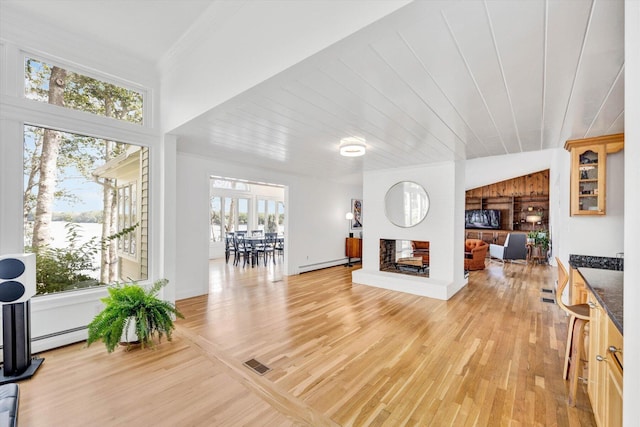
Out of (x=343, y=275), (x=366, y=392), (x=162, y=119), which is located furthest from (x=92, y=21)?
(x=343, y=275)

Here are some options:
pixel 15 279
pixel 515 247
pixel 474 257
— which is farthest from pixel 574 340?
pixel 515 247

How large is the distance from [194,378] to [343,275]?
4388 mm

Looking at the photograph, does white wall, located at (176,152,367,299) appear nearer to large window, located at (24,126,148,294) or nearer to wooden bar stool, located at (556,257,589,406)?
large window, located at (24,126,148,294)

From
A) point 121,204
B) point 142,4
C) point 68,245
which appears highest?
point 142,4

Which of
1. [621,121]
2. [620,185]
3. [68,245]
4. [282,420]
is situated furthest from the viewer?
[620,185]

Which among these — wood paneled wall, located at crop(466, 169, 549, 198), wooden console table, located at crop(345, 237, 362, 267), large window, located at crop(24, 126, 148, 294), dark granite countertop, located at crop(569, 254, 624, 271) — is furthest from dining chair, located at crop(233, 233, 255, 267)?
wood paneled wall, located at crop(466, 169, 549, 198)

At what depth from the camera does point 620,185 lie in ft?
10.4

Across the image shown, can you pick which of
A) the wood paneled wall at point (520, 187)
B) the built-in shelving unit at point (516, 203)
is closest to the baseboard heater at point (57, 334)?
the built-in shelving unit at point (516, 203)

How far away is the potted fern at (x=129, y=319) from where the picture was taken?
2518 millimetres

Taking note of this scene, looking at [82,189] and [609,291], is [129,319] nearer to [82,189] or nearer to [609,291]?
[82,189]

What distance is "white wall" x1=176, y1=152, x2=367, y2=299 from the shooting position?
15.0ft

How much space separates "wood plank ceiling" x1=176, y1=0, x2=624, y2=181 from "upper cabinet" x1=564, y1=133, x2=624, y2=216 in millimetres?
198

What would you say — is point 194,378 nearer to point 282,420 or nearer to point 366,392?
point 282,420

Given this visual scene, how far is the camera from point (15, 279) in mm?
2223
